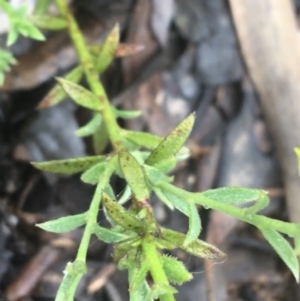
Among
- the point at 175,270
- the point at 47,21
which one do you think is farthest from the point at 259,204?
the point at 47,21

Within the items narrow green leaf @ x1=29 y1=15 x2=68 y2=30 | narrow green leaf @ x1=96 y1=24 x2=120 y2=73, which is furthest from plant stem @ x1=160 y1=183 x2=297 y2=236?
narrow green leaf @ x1=29 y1=15 x2=68 y2=30

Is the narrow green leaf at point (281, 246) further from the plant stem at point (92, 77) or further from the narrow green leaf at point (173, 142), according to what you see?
the plant stem at point (92, 77)

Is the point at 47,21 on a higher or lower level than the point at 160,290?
higher

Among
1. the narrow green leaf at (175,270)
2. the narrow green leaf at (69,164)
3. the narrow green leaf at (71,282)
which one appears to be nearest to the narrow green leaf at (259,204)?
the narrow green leaf at (175,270)

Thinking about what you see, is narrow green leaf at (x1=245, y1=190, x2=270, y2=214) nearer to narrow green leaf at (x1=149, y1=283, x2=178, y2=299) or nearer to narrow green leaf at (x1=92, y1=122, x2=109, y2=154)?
narrow green leaf at (x1=149, y1=283, x2=178, y2=299)

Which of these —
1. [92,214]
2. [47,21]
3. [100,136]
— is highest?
[47,21]

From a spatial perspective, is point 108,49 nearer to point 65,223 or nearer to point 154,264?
point 65,223
